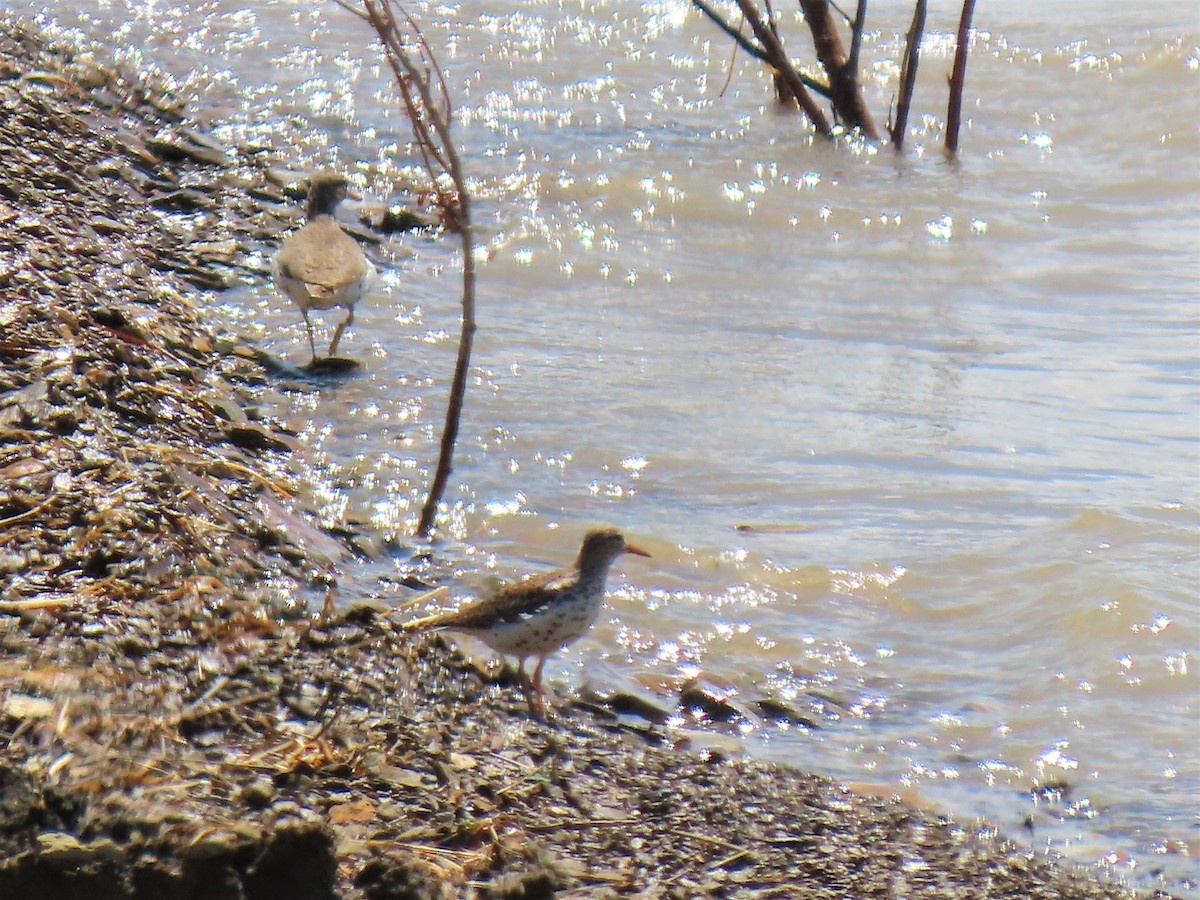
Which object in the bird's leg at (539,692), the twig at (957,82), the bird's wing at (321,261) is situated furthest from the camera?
the twig at (957,82)

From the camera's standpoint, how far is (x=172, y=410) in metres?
6.22

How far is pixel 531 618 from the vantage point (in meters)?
4.95

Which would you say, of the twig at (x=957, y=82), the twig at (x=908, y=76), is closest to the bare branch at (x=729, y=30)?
the twig at (x=908, y=76)

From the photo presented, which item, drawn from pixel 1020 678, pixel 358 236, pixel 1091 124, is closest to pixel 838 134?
pixel 1091 124

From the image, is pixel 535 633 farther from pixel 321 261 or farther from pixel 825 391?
pixel 825 391

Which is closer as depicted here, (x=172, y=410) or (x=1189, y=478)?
(x=172, y=410)

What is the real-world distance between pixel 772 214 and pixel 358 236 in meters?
3.45

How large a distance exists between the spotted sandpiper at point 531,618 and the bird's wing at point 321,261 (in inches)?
126

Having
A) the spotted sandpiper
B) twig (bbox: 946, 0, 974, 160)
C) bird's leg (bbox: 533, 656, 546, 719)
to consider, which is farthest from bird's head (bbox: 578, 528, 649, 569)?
twig (bbox: 946, 0, 974, 160)

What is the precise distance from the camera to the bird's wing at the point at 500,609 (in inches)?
195

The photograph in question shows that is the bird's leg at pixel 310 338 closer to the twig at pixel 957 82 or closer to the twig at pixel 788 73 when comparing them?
the twig at pixel 788 73

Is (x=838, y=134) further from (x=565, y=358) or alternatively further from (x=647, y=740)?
(x=647, y=740)

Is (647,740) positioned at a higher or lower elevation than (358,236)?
lower

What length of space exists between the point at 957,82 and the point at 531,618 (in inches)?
357
